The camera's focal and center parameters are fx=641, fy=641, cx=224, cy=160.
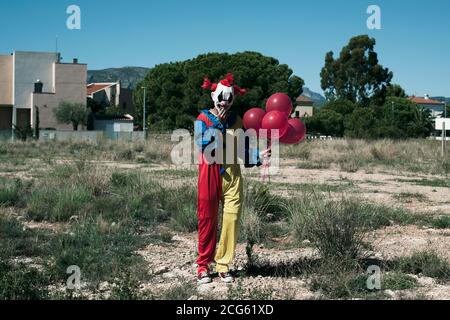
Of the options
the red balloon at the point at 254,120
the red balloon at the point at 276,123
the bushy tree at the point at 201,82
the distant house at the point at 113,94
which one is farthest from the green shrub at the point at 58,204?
the distant house at the point at 113,94

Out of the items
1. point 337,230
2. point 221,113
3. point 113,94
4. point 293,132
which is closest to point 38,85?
point 113,94

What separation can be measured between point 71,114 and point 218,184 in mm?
55455

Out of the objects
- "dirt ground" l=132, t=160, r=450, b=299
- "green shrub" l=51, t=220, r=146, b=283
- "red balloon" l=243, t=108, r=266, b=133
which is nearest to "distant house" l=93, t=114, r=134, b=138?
"dirt ground" l=132, t=160, r=450, b=299

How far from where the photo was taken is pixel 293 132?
701cm

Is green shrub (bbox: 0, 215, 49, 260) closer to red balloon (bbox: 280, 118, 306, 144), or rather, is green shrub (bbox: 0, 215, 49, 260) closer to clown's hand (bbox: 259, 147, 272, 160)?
clown's hand (bbox: 259, 147, 272, 160)

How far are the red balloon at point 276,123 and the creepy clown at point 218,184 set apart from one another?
38 centimetres

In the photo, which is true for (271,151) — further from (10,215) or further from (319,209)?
(10,215)

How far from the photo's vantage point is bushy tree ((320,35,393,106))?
70875 millimetres

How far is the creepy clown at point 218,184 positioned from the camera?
6457 millimetres

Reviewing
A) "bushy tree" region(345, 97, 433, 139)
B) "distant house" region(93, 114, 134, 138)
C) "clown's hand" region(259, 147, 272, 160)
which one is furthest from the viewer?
"distant house" region(93, 114, 134, 138)

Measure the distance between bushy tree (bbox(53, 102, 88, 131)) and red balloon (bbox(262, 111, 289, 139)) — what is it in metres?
54.7
